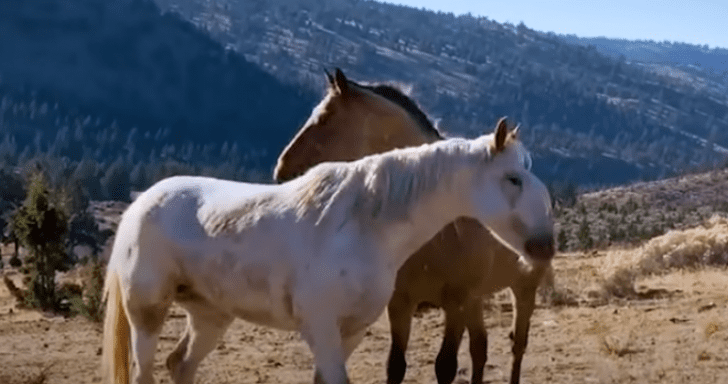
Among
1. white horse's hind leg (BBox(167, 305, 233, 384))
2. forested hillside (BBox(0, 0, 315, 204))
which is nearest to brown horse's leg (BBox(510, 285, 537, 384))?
white horse's hind leg (BBox(167, 305, 233, 384))

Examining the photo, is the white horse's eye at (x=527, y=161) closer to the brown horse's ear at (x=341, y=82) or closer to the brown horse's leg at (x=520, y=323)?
the brown horse's ear at (x=341, y=82)

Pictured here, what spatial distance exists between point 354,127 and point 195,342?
1.88 meters

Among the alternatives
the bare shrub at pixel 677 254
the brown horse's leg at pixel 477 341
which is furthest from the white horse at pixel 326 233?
the bare shrub at pixel 677 254

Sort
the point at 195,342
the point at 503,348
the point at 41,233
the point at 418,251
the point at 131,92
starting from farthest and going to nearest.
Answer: the point at 131,92, the point at 41,233, the point at 503,348, the point at 418,251, the point at 195,342

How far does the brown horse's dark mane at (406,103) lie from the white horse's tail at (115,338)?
2.19m

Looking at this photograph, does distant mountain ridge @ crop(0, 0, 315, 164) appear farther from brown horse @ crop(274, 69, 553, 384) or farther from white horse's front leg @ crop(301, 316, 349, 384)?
white horse's front leg @ crop(301, 316, 349, 384)

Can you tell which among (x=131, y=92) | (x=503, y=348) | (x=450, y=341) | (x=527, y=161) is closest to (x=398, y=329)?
(x=450, y=341)

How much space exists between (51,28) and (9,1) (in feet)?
24.1

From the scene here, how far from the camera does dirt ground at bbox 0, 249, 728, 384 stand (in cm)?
791

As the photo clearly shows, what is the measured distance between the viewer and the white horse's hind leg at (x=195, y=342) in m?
5.16

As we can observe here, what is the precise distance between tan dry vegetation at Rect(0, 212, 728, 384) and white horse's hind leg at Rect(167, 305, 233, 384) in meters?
A: 2.34

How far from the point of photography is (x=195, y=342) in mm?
5227

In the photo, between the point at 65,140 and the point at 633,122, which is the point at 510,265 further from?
the point at 633,122

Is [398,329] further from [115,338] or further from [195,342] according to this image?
A: [115,338]
